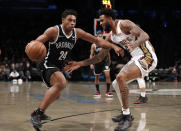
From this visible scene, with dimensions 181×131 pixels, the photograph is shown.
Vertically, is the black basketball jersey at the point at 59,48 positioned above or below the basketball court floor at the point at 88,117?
above

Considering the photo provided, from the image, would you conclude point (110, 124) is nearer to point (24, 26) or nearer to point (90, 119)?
point (90, 119)

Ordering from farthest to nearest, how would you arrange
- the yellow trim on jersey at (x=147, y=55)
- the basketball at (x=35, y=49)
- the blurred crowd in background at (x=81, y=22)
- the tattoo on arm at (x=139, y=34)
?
1. the blurred crowd in background at (x=81, y=22)
2. the yellow trim on jersey at (x=147, y=55)
3. the tattoo on arm at (x=139, y=34)
4. the basketball at (x=35, y=49)

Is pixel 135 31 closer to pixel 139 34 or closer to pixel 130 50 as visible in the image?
pixel 139 34

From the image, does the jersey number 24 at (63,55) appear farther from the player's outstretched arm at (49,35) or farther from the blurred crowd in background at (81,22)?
the blurred crowd in background at (81,22)

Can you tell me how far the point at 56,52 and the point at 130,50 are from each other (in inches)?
44.6

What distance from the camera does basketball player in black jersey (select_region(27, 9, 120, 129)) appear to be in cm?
412

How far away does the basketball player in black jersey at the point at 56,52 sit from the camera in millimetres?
4125

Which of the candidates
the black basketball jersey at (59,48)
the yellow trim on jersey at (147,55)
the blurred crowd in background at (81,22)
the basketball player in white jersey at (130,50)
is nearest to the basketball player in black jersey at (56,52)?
the black basketball jersey at (59,48)

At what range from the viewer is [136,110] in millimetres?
5691

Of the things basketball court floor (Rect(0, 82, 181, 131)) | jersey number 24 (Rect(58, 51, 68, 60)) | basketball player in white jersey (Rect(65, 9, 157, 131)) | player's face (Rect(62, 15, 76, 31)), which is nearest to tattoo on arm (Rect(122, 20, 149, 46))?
basketball player in white jersey (Rect(65, 9, 157, 131))

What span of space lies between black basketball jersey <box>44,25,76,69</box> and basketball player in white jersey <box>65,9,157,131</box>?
8.4 inches

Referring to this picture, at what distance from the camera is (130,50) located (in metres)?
4.57

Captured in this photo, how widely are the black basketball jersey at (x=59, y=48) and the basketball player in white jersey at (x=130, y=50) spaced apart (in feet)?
0.70

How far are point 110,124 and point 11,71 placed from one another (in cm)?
1169
